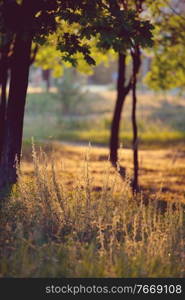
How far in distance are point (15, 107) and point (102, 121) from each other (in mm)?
24254

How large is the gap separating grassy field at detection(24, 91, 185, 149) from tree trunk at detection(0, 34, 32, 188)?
16577mm

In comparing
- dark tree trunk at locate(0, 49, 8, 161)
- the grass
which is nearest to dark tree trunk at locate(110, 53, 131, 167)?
dark tree trunk at locate(0, 49, 8, 161)

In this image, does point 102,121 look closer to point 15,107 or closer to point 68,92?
point 68,92

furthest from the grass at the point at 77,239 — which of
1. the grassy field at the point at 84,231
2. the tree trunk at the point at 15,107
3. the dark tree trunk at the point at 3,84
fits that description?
the dark tree trunk at the point at 3,84

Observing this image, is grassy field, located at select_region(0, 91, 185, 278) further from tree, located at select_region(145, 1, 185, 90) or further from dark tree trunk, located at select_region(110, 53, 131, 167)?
tree, located at select_region(145, 1, 185, 90)

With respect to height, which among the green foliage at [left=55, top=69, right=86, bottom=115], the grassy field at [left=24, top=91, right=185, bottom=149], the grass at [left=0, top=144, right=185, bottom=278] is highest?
the green foliage at [left=55, top=69, right=86, bottom=115]

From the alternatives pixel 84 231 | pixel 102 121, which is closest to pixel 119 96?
pixel 84 231

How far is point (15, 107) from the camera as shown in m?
11.3

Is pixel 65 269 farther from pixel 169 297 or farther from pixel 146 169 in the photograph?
pixel 146 169

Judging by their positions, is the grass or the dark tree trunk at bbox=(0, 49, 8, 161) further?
the dark tree trunk at bbox=(0, 49, 8, 161)

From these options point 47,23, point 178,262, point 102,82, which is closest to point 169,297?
point 178,262

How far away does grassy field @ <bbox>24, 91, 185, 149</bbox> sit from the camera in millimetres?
30219

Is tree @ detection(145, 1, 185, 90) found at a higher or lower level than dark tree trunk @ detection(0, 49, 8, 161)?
higher

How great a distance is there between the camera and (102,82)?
73.1m
